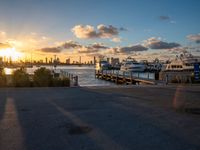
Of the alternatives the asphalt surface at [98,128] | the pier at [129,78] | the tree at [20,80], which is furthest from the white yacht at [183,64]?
the asphalt surface at [98,128]

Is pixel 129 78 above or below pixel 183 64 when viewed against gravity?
below

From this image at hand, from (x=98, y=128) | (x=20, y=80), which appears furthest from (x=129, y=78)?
(x=98, y=128)

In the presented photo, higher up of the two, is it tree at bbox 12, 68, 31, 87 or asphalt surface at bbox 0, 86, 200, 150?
Answer: tree at bbox 12, 68, 31, 87

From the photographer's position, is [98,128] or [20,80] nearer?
[98,128]

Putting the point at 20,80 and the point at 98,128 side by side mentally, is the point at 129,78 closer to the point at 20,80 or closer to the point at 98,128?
the point at 20,80

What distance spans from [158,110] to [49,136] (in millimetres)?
5396

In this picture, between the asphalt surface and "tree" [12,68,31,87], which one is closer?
the asphalt surface

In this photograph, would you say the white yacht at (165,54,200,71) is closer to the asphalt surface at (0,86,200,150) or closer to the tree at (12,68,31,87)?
the tree at (12,68,31,87)

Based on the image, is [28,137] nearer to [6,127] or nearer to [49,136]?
[49,136]

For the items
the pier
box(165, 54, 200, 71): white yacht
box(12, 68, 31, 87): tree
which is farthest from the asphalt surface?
box(165, 54, 200, 71): white yacht

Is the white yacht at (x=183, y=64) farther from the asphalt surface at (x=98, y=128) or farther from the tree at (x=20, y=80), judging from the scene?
the asphalt surface at (x=98, y=128)

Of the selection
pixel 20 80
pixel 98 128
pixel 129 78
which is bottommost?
pixel 129 78

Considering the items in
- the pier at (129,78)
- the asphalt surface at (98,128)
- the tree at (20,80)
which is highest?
the tree at (20,80)

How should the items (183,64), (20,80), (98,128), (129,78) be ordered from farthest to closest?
(183,64) < (129,78) < (20,80) < (98,128)
